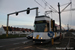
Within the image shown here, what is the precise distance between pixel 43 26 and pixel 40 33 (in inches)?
36.9

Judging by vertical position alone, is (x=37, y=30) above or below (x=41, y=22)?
below

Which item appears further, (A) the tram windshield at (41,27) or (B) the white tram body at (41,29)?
(A) the tram windshield at (41,27)

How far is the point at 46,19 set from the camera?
12.0 meters

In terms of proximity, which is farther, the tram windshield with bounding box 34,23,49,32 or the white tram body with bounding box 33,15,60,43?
the tram windshield with bounding box 34,23,49,32

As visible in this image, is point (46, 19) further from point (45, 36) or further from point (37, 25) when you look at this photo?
point (45, 36)

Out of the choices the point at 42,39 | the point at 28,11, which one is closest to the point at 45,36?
the point at 42,39

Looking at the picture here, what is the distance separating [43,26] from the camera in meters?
11.7

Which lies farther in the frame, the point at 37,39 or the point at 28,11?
the point at 28,11

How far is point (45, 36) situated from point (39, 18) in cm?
249

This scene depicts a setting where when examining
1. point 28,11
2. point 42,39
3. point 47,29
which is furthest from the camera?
point 28,11

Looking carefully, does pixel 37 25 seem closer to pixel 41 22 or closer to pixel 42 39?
pixel 41 22

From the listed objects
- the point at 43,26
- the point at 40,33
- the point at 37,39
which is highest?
the point at 43,26

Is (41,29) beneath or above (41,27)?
beneath

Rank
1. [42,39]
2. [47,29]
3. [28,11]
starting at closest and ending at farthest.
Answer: [42,39] < [47,29] < [28,11]
